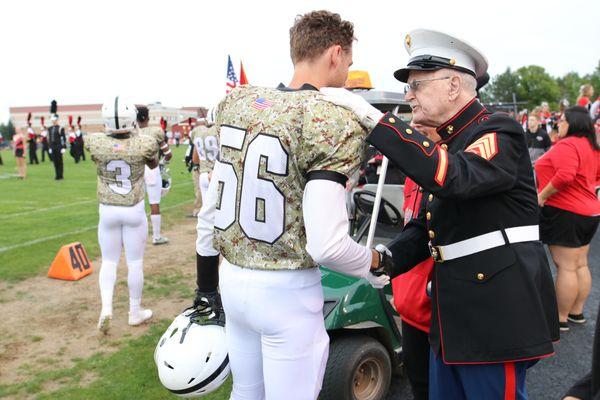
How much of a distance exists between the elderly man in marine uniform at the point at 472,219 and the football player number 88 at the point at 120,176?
3.38 metres

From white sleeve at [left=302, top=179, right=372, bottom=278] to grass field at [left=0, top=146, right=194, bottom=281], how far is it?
616 centimetres

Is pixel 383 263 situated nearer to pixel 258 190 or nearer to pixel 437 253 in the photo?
pixel 437 253

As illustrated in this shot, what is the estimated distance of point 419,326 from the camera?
2521 millimetres

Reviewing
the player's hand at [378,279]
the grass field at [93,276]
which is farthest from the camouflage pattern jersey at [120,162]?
the player's hand at [378,279]

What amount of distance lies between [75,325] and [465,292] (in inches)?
171

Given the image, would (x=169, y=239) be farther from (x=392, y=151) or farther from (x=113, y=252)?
(x=392, y=151)

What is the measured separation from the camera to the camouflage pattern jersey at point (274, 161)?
1729 millimetres

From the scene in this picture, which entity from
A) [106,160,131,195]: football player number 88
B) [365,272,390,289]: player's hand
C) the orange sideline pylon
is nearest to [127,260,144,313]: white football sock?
[106,160,131,195]: football player number 88

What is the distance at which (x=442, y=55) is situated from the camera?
2.00 metres

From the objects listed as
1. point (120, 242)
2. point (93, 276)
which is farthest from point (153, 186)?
point (120, 242)

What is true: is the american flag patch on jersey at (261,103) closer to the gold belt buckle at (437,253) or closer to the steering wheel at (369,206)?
the gold belt buckle at (437,253)

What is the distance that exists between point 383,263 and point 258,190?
65cm

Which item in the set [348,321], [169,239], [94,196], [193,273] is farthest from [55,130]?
[348,321]

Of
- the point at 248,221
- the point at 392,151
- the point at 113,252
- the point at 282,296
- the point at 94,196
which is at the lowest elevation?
the point at 94,196
